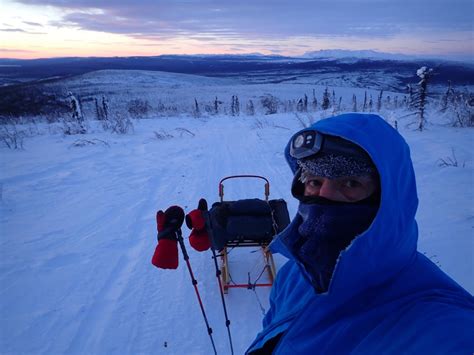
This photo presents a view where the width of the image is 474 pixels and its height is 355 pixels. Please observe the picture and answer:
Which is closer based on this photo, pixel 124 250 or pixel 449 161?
pixel 124 250

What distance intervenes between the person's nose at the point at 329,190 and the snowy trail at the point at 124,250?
1.92 metres

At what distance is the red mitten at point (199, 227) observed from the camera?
265 cm

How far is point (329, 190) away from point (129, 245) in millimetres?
3556

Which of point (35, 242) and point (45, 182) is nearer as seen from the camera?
point (35, 242)

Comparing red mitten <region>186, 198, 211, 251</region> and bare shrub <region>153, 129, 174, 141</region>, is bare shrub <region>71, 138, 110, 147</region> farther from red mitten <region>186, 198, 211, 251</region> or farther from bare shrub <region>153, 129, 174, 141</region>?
red mitten <region>186, 198, 211, 251</region>

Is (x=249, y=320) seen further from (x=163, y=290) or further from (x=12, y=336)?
(x=12, y=336)

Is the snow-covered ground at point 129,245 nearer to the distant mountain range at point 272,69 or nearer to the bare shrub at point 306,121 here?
the bare shrub at point 306,121

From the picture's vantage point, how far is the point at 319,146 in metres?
1.45

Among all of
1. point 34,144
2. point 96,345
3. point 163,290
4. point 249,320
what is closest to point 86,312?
point 96,345

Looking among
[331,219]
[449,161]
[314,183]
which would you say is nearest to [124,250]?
[314,183]

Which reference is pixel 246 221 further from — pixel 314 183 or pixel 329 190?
pixel 329 190

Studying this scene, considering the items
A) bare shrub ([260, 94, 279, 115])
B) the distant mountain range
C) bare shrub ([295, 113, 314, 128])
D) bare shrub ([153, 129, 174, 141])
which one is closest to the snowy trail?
bare shrub ([153, 129, 174, 141])

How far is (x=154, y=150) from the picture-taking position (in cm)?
977

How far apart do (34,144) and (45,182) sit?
496 centimetres
